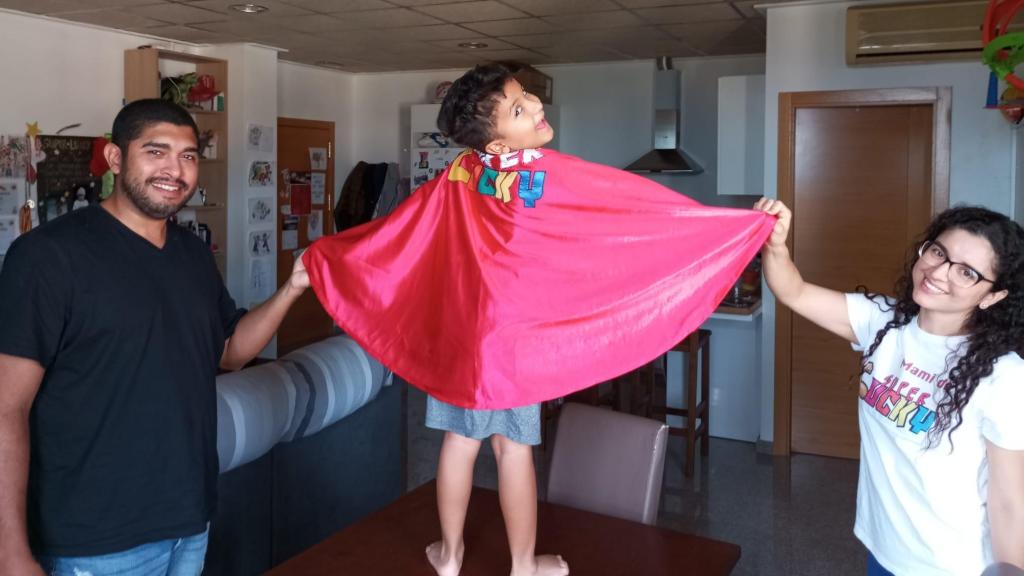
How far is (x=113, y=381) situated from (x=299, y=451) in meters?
1.19

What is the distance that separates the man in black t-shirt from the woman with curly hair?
1191 mm

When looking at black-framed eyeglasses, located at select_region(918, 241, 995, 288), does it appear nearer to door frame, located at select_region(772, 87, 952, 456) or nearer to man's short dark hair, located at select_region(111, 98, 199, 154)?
man's short dark hair, located at select_region(111, 98, 199, 154)

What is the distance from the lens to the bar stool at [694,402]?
4625 mm

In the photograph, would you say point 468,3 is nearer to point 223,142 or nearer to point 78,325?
point 223,142

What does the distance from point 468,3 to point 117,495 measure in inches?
140

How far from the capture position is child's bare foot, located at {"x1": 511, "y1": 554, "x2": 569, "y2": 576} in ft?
5.61

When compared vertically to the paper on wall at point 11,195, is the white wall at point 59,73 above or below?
above

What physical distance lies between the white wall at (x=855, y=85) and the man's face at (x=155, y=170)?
3.69 meters

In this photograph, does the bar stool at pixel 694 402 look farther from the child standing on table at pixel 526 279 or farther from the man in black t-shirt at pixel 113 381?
the man in black t-shirt at pixel 113 381

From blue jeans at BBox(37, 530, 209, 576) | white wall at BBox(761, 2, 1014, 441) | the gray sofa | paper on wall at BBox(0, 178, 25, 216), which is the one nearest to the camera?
blue jeans at BBox(37, 530, 209, 576)

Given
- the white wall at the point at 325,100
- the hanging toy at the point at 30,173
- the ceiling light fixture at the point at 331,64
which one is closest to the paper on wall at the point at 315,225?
the white wall at the point at 325,100

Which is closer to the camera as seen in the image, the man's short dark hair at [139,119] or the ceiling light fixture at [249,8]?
the man's short dark hair at [139,119]

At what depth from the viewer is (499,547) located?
6.29 feet

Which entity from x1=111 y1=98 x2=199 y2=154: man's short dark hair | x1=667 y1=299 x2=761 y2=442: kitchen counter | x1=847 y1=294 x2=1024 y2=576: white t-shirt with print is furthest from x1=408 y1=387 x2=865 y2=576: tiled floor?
x1=111 y1=98 x2=199 y2=154: man's short dark hair
